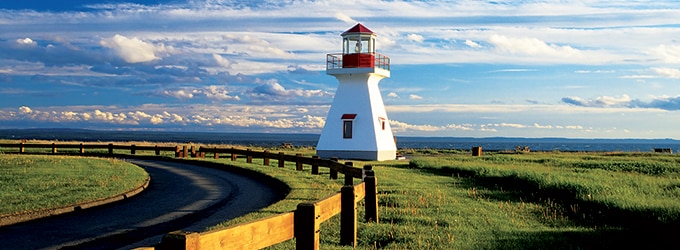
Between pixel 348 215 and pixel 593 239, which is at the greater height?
pixel 348 215

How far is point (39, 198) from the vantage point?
51.7ft

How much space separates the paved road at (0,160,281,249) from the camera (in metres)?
11.0

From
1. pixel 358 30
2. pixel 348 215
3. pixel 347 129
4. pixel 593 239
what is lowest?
pixel 593 239

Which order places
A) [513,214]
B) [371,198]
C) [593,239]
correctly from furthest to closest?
[513,214] → [371,198] → [593,239]

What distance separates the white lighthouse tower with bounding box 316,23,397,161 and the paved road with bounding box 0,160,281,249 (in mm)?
20259

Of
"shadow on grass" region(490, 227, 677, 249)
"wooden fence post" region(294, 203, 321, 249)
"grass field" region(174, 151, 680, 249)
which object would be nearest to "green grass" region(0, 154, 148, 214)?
"grass field" region(174, 151, 680, 249)

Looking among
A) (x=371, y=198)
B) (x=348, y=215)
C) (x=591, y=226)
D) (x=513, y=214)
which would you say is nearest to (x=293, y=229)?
(x=348, y=215)

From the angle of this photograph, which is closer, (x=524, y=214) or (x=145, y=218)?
(x=524, y=214)

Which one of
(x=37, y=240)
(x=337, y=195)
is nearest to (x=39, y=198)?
(x=37, y=240)

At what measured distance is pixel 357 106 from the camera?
4216 cm

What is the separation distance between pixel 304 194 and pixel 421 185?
4026 millimetres

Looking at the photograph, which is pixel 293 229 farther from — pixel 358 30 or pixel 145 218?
pixel 358 30

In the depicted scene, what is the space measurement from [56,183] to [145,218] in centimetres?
693

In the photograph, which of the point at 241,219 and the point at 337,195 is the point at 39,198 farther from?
the point at 337,195
